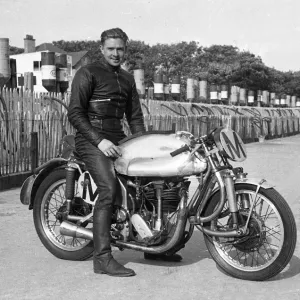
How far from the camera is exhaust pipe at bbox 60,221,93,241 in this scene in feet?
15.4

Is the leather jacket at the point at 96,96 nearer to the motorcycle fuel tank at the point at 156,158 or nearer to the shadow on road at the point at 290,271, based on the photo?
the motorcycle fuel tank at the point at 156,158

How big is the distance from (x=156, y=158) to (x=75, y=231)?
3.23ft

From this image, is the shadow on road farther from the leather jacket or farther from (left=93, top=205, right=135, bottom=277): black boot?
the leather jacket

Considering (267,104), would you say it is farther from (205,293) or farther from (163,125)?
(205,293)

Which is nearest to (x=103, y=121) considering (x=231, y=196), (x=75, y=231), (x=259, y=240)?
(x=75, y=231)

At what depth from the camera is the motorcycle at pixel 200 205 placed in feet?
13.7

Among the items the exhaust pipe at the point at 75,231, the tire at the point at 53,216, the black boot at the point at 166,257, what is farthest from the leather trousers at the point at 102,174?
the black boot at the point at 166,257

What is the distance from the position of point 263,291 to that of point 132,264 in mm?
1197

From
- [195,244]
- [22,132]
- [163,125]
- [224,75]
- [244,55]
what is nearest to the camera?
[195,244]

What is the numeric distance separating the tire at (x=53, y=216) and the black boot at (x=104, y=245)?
47cm

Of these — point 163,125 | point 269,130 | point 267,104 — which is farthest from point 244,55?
point 163,125

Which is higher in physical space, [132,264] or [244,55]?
[244,55]

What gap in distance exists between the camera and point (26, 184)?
515cm

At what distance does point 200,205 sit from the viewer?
4.38 meters
